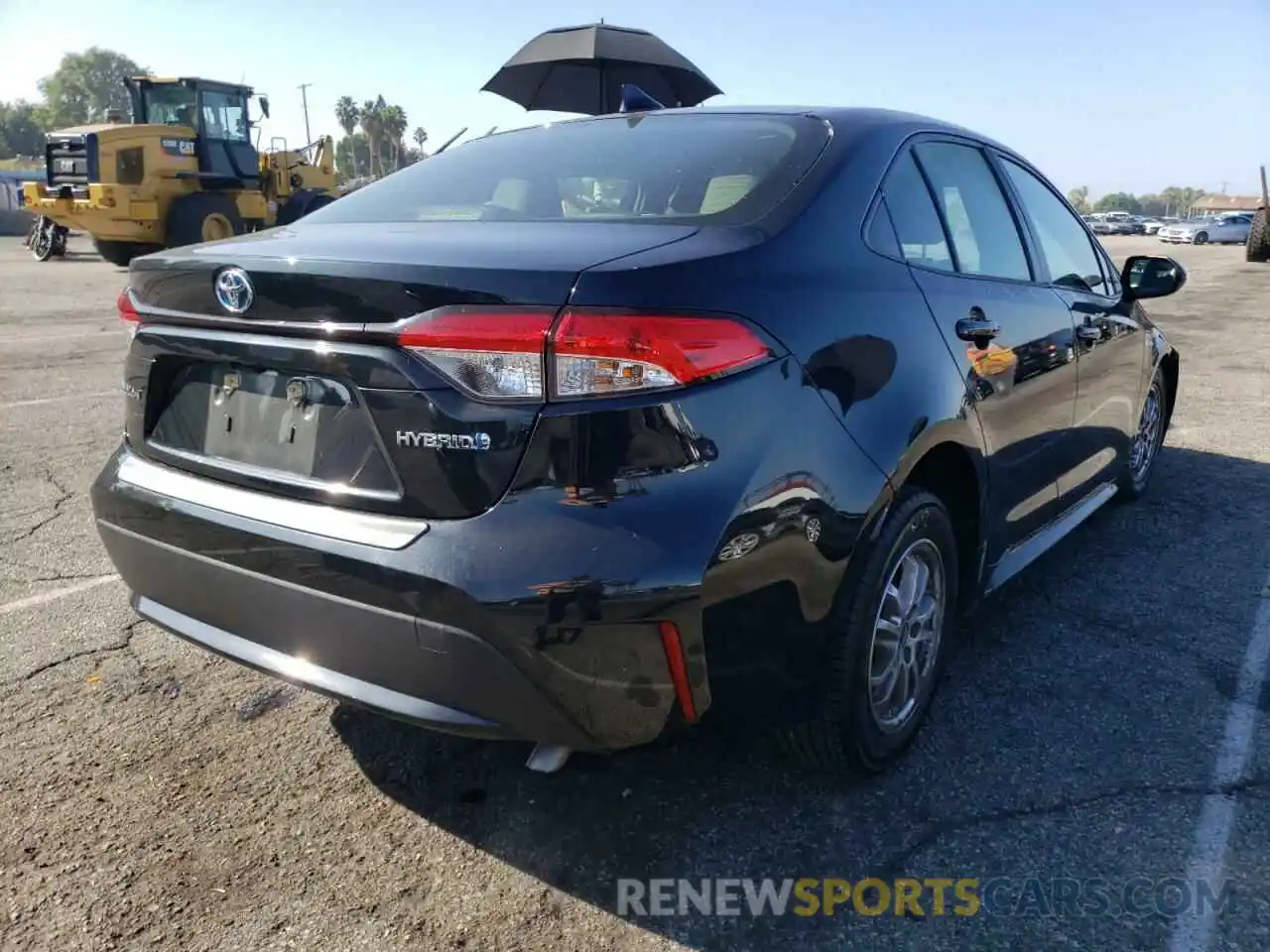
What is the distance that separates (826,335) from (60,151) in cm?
2076

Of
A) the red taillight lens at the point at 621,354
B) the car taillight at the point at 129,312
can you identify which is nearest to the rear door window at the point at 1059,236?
the red taillight lens at the point at 621,354

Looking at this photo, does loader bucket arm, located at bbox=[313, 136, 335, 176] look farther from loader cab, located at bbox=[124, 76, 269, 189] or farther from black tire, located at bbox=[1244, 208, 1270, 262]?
black tire, located at bbox=[1244, 208, 1270, 262]

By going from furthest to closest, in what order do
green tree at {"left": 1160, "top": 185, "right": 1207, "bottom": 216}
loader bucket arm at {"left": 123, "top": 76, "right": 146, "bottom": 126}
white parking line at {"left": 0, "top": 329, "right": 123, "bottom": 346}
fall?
green tree at {"left": 1160, "top": 185, "right": 1207, "bottom": 216}, loader bucket arm at {"left": 123, "top": 76, "right": 146, "bottom": 126}, white parking line at {"left": 0, "top": 329, "right": 123, "bottom": 346}

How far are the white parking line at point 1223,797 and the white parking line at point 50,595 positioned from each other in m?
3.56

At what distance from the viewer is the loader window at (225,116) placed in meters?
19.0

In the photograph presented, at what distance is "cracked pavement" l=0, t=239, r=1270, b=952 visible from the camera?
2.08 meters

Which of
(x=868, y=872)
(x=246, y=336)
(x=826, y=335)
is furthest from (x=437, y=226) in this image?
(x=868, y=872)

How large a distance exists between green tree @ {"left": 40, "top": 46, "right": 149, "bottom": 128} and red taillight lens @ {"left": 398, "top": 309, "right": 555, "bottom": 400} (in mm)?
126585

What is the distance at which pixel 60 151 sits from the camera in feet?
61.6

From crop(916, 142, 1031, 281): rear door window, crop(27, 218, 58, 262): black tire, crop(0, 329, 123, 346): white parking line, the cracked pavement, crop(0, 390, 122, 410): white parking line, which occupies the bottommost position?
the cracked pavement

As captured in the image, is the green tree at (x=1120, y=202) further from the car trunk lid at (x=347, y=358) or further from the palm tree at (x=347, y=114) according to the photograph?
the car trunk lid at (x=347, y=358)

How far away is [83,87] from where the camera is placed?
114 metres

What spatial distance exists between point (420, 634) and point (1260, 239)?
31.5m

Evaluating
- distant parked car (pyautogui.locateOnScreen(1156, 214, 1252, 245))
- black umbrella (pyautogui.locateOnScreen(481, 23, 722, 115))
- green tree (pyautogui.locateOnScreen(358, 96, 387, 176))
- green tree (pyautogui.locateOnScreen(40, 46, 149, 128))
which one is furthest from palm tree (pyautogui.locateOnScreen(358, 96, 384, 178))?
black umbrella (pyautogui.locateOnScreen(481, 23, 722, 115))
